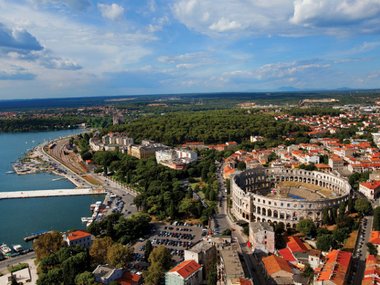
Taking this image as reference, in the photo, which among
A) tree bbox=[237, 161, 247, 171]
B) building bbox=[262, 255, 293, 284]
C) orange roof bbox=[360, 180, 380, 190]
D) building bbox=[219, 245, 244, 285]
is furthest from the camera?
tree bbox=[237, 161, 247, 171]

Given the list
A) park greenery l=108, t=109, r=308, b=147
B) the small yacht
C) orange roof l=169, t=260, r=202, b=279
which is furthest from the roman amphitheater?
park greenery l=108, t=109, r=308, b=147

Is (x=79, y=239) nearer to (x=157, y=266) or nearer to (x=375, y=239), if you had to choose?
(x=157, y=266)

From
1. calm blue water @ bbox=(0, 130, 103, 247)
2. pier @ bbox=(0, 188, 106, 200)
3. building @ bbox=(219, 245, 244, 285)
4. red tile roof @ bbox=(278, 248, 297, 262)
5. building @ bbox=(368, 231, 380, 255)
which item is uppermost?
building @ bbox=(219, 245, 244, 285)

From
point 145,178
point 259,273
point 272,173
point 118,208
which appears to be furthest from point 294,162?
point 259,273

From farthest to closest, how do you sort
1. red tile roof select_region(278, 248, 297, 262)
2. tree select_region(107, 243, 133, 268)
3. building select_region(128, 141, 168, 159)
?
building select_region(128, 141, 168, 159) → red tile roof select_region(278, 248, 297, 262) → tree select_region(107, 243, 133, 268)

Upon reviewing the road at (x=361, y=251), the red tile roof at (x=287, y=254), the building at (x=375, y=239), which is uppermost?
the building at (x=375, y=239)

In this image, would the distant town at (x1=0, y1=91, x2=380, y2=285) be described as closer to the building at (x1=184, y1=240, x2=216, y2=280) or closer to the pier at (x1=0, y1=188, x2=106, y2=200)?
the building at (x1=184, y1=240, x2=216, y2=280)

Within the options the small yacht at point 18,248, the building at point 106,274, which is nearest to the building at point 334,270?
the building at point 106,274

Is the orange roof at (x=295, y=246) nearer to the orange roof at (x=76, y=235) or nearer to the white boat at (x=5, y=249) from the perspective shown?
the orange roof at (x=76, y=235)
